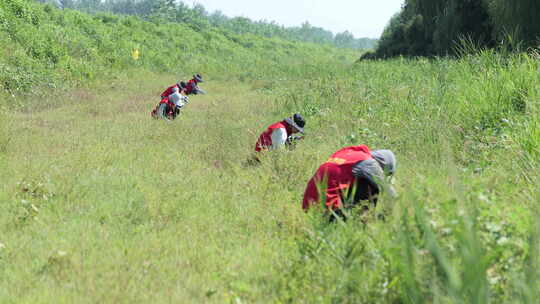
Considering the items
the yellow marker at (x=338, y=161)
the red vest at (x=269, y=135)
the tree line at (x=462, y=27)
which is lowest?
the red vest at (x=269, y=135)

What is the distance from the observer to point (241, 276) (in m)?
3.50

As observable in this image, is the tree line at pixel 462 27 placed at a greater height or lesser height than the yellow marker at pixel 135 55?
greater

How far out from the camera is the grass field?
101 inches

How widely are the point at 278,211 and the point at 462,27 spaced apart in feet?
64.1

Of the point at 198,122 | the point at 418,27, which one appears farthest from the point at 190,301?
the point at 418,27

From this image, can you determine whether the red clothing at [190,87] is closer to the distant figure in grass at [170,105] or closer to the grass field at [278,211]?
the distant figure in grass at [170,105]

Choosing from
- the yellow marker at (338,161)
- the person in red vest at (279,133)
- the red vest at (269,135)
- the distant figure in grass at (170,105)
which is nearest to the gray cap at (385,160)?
the yellow marker at (338,161)

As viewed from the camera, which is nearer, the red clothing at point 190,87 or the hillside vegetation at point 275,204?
the hillside vegetation at point 275,204

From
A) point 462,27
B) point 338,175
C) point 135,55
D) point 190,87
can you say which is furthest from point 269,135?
point 135,55

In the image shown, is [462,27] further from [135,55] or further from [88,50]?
[88,50]

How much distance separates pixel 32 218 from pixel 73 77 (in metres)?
13.4

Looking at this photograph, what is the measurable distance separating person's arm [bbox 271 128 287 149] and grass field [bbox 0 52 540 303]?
0.27m

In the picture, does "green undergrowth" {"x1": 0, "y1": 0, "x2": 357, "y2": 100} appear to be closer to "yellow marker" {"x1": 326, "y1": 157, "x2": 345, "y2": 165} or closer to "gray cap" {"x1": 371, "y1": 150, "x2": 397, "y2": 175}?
"yellow marker" {"x1": 326, "y1": 157, "x2": 345, "y2": 165}

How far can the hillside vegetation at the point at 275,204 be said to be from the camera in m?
2.57
